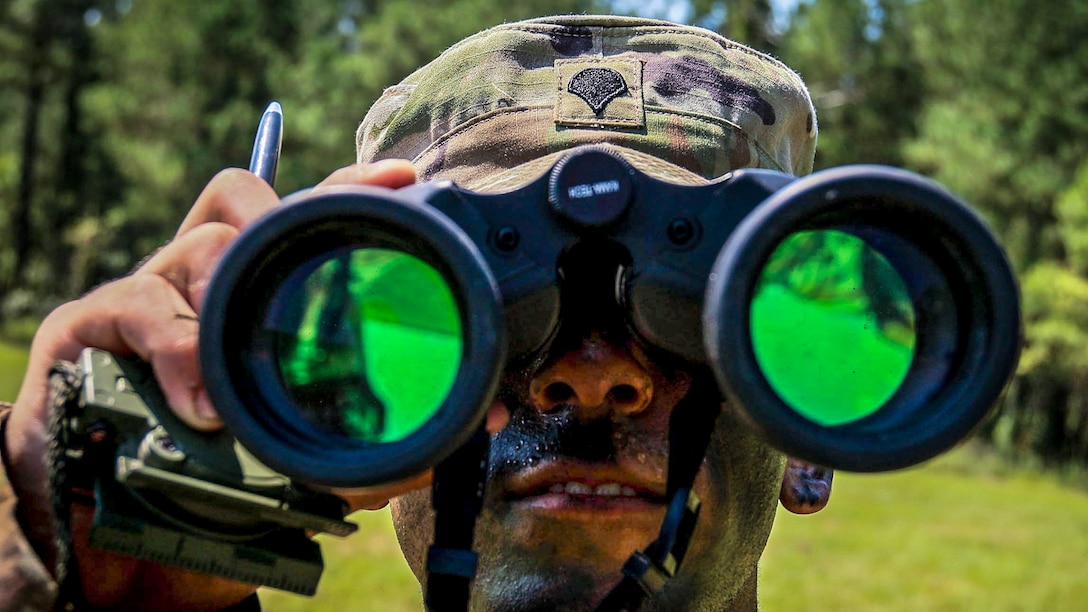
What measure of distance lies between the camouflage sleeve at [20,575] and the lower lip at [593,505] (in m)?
0.60

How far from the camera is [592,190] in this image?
1.49m

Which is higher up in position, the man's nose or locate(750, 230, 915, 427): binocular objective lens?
locate(750, 230, 915, 427): binocular objective lens

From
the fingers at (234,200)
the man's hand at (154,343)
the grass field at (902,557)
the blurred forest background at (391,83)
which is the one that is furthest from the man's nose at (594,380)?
the blurred forest background at (391,83)

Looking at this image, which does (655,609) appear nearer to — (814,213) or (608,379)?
(608,379)

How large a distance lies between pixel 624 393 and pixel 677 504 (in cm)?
17

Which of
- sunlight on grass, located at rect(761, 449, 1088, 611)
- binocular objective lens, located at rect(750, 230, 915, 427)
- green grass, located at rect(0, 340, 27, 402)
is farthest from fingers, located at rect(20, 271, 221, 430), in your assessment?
green grass, located at rect(0, 340, 27, 402)

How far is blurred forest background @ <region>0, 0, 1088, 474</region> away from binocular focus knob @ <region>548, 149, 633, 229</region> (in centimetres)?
1744

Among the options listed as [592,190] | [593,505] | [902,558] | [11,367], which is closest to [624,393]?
[593,505]

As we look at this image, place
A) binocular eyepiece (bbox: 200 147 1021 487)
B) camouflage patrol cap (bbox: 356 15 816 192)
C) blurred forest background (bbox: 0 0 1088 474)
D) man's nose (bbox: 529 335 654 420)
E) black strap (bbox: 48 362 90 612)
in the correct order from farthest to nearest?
blurred forest background (bbox: 0 0 1088 474), camouflage patrol cap (bbox: 356 15 816 192), man's nose (bbox: 529 335 654 420), black strap (bbox: 48 362 90 612), binocular eyepiece (bbox: 200 147 1021 487)

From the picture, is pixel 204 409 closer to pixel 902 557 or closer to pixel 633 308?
pixel 633 308

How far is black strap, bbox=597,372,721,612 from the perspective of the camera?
5.02 feet

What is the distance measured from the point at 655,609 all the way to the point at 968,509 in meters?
15.2

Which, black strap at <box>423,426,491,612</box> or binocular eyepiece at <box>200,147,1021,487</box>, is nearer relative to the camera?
binocular eyepiece at <box>200,147,1021,487</box>

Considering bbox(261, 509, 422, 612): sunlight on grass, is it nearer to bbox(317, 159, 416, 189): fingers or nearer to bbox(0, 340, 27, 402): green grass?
bbox(0, 340, 27, 402): green grass
